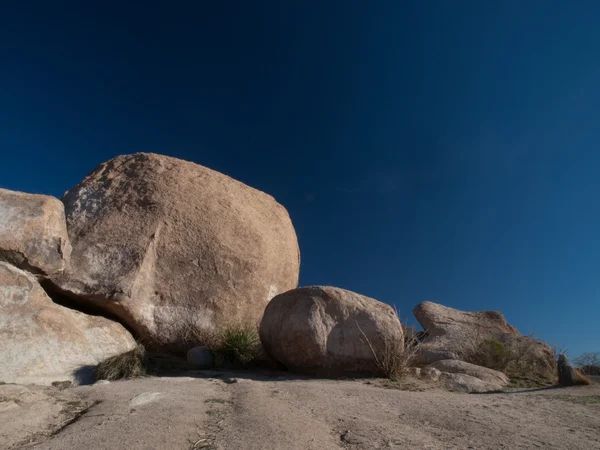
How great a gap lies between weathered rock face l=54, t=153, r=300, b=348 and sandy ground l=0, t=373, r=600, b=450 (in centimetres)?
311

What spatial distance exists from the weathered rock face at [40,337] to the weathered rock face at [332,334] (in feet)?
9.45

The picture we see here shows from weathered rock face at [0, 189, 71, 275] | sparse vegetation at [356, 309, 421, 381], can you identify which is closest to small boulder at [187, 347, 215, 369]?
sparse vegetation at [356, 309, 421, 381]

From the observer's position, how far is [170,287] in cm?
866

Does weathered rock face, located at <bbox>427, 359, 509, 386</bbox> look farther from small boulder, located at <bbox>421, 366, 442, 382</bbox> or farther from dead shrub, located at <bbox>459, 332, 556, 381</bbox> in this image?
dead shrub, located at <bbox>459, 332, 556, 381</bbox>

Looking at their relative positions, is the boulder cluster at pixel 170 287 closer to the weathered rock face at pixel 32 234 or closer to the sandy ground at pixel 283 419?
the weathered rock face at pixel 32 234

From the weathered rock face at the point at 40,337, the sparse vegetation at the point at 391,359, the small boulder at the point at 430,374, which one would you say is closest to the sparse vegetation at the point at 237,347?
the weathered rock face at the point at 40,337

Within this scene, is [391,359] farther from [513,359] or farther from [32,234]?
[32,234]

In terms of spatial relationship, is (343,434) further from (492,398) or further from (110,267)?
(110,267)

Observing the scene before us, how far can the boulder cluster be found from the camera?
6.50 meters

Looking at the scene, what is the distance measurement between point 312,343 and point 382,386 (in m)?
1.31

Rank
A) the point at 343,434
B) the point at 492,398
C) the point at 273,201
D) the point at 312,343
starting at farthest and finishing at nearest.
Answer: the point at 273,201
the point at 312,343
the point at 492,398
the point at 343,434

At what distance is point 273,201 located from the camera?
38.6ft

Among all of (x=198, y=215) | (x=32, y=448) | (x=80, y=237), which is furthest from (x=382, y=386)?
(x=80, y=237)

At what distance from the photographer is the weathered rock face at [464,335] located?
9.92 m
